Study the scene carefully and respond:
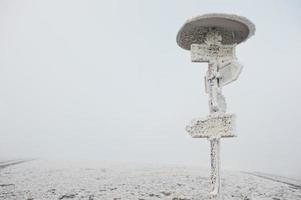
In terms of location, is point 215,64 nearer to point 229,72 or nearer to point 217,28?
point 229,72

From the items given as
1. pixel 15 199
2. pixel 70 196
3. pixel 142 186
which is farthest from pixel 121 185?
pixel 15 199

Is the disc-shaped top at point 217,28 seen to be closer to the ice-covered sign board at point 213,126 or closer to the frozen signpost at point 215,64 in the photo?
the frozen signpost at point 215,64

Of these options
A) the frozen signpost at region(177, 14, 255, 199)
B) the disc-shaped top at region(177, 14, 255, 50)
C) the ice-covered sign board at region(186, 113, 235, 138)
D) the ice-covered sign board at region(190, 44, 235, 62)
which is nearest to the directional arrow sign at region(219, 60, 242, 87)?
the frozen signpost at region(177, 14, 255, 199)

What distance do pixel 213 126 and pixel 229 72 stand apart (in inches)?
51.8

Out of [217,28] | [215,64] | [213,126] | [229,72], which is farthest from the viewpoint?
[217,28]

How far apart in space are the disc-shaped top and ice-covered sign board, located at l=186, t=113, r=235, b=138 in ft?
7.09

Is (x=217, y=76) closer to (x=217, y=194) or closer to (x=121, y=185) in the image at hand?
(x=217, y=194)

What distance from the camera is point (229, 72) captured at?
7191 mm

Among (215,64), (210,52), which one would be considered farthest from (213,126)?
(210,52)

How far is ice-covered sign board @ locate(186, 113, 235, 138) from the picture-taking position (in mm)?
6824

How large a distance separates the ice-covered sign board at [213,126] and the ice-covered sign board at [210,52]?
1409 millimetres

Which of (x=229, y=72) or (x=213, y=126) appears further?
(x=229, y=72)

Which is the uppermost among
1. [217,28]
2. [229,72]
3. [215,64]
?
[217,28]

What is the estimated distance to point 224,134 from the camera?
6812 mm
